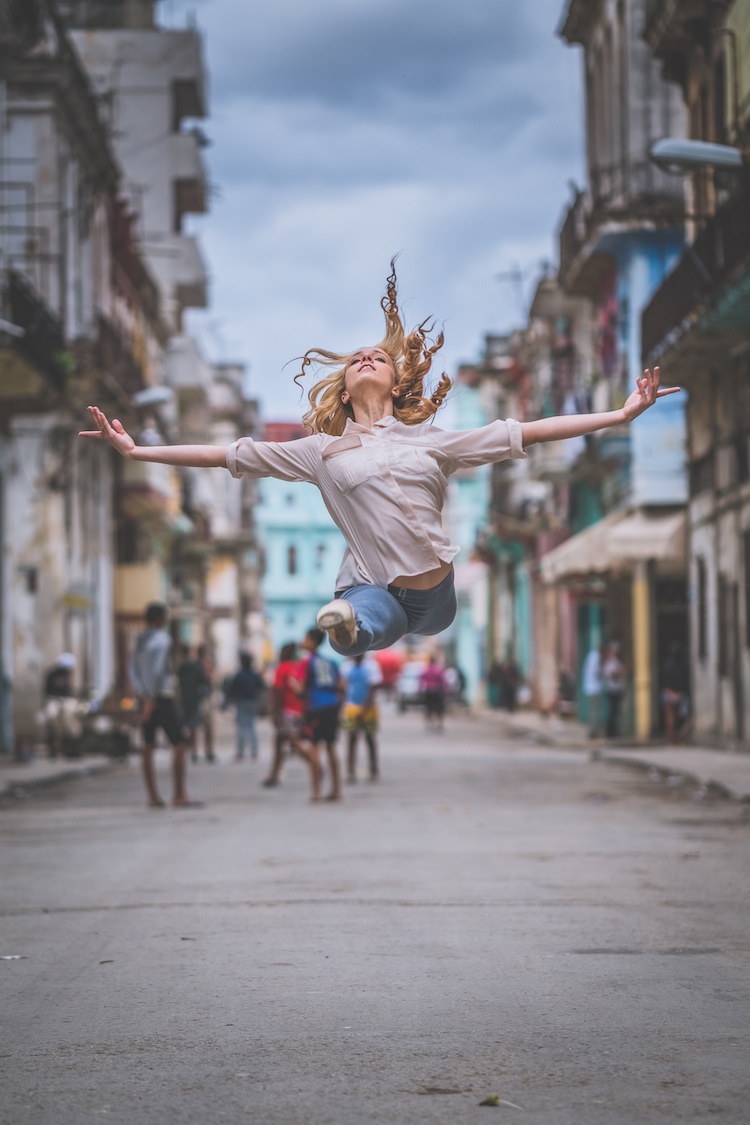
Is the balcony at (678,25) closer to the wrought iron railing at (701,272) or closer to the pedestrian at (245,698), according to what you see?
the wrought iron railing at (701,272)

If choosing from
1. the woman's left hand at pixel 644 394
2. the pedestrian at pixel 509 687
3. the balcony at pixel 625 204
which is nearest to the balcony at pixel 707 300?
the balcony at pixel 625 204

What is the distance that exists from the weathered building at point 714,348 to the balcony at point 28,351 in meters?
9.13

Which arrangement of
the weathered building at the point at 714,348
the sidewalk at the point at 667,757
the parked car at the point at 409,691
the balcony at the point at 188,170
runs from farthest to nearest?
the parked car at the point at 409,691 → the balcony at the point at 188,170 → the weathered building at the point at 714,348 → the sidewalk at the point at 667,757

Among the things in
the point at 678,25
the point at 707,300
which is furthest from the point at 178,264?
the point at 707,300

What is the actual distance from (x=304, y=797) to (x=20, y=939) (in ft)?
36.3

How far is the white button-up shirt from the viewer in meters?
6.31

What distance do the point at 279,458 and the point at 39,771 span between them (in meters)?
18.4

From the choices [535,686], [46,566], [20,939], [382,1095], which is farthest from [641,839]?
[535,686]

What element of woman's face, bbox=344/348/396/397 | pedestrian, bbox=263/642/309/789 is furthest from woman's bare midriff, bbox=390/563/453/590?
pedestrian, bbox=263/642/309/789

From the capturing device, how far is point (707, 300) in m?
23.5

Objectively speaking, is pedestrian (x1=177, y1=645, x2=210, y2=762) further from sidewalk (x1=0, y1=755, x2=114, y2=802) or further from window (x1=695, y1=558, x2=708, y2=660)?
window (x1=695, y1=558, x2=708, y2=660)

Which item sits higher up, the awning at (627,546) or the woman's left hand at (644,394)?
the awning at (627,546)

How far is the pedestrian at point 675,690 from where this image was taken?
30016 mm

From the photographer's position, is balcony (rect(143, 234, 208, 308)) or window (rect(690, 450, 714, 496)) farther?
balcony (rect(143, 234, 208, 308))
